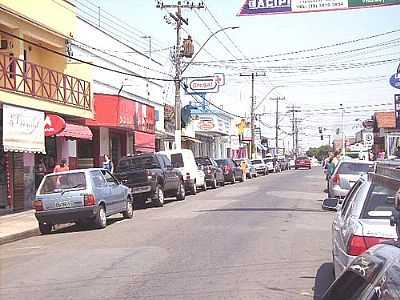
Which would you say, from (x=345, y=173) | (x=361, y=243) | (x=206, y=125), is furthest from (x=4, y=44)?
(x=206, y=125)

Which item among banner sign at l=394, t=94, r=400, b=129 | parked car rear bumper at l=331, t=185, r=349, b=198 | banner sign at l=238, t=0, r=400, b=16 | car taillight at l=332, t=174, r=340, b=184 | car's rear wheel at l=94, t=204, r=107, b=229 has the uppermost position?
banner sign at l=238, t=0, r=400, b=16

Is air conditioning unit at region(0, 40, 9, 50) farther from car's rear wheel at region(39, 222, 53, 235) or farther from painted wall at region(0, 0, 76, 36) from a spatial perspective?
car's rear wheel at region(39, 222, 53, 235)

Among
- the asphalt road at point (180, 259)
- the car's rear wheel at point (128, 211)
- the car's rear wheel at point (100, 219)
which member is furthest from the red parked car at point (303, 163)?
the car's rear wheel at point (100, 219)

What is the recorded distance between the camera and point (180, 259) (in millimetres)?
10828

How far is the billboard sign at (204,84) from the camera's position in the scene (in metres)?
45.1

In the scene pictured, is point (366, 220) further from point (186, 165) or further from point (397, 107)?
point (186, 165)

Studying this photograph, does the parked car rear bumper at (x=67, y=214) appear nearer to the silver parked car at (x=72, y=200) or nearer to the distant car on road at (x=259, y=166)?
the silver parked car at (x=72, y=200)

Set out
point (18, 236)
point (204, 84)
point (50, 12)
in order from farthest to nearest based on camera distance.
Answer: point (204, 84)
point (50, 12)
point (18, 236)

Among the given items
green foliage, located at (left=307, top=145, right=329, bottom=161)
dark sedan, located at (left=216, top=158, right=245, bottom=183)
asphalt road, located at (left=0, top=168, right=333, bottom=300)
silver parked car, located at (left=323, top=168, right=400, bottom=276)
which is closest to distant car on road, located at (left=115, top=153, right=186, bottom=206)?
asphalt road, located at (left=0, top=168, right=333, bottom=300)

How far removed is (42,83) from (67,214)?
742 centimetres

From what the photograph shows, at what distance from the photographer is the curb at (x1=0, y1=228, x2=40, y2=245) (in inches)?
607

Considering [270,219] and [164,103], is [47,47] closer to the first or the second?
[270,219]

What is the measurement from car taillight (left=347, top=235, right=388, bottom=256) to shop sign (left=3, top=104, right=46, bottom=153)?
51.3 ft

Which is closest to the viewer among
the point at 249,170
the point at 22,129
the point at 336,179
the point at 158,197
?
the point at 336,179
